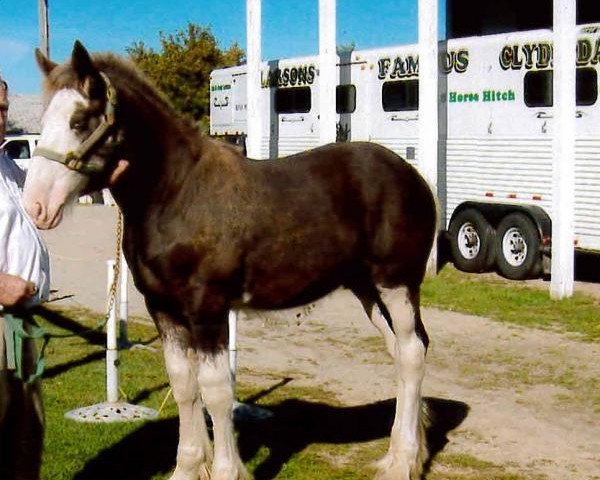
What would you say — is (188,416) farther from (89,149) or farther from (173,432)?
(89,149)

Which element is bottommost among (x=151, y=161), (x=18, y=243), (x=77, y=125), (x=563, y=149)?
(x=18, y=243)

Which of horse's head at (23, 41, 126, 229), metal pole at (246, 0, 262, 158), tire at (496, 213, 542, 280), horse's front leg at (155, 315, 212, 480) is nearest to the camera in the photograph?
horse's head at (23, 41, 126, 229)

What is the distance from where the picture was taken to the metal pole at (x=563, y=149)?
1194 cm

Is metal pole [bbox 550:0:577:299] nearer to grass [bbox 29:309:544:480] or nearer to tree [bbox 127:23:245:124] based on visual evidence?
grass [bbox 29:309:544:480]

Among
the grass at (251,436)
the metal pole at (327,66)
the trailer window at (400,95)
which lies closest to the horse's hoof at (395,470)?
the grass at (251,436)

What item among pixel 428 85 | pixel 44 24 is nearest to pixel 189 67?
pixel 44 24

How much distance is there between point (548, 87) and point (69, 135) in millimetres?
10343

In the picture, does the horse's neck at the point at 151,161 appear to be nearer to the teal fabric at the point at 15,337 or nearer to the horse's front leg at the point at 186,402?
the horse's front leg at the point at 186,402

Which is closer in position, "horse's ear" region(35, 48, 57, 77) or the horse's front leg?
"horse's ear" region(35, 48, 57, 77)

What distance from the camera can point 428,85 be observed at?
1391 cm

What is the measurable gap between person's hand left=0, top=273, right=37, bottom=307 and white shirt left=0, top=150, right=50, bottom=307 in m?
0.05

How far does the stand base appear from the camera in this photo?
6.87 metres

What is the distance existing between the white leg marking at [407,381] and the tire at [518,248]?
8.41 meters

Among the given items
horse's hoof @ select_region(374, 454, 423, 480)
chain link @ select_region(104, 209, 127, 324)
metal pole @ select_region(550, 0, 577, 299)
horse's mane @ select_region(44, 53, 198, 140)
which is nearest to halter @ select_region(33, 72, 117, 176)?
horse's mane @ select_region(44, 53, 198, 140)
